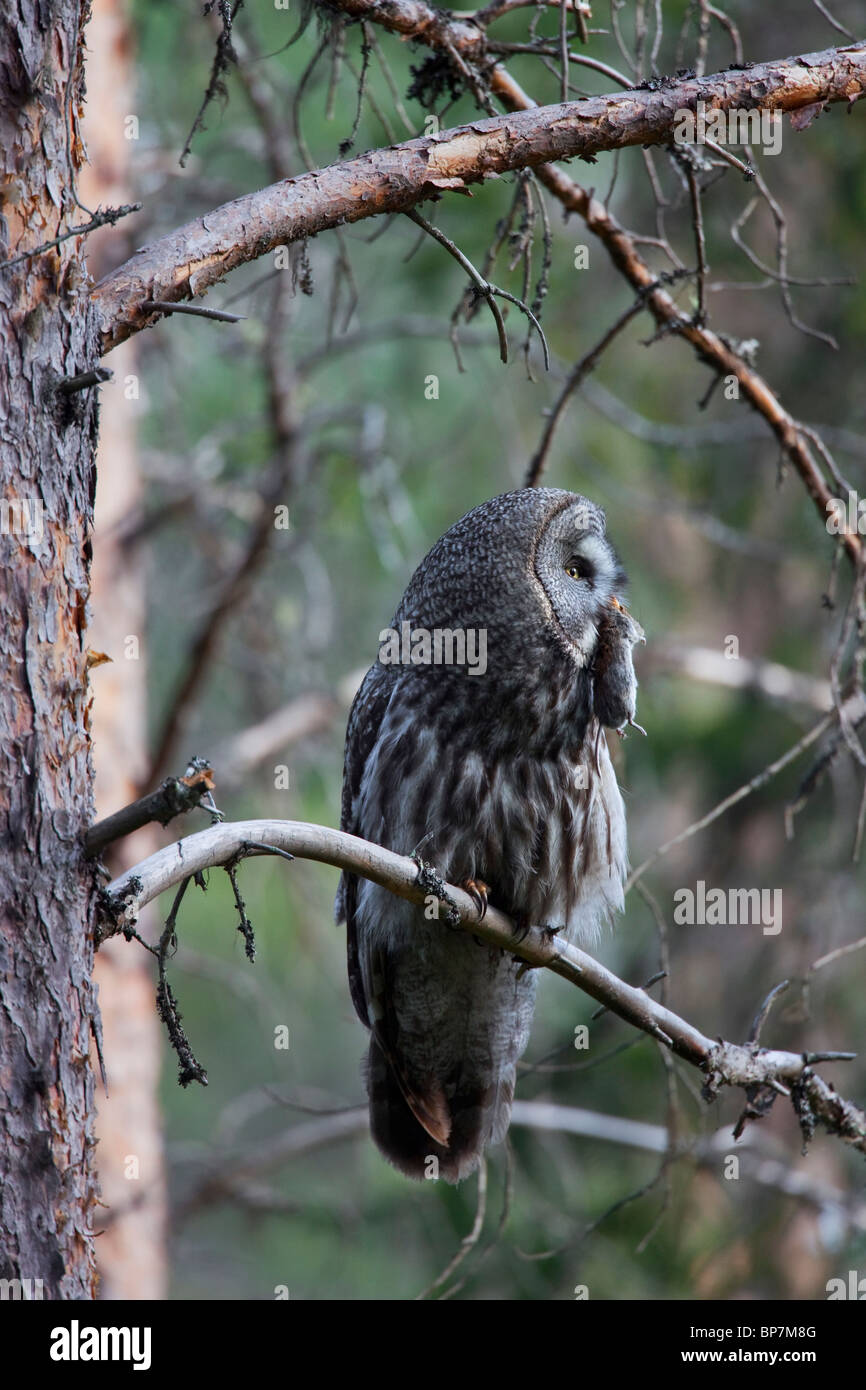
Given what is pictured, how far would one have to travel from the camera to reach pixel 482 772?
3.45 metres

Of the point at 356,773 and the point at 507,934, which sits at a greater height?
the point at 356,773

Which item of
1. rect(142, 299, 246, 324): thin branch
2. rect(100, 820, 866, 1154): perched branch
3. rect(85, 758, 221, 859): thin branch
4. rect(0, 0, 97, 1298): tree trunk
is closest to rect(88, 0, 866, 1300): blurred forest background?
rect(100, 820, 866, 1154): perched branch

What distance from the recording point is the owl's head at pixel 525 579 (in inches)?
135

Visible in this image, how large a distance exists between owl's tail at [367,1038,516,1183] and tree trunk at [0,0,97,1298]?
1664 millimetres

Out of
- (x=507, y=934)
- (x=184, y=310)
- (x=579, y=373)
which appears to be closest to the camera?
(x=184, y=310)

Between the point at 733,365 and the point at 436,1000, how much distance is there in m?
1.90

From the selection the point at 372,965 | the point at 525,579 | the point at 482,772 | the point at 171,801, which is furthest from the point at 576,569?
the point at 171,801

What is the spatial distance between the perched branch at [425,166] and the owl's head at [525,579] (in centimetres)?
106

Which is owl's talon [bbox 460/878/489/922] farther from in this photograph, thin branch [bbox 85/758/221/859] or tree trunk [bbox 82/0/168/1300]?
tree trunk [bbox 82/0/168/1300]

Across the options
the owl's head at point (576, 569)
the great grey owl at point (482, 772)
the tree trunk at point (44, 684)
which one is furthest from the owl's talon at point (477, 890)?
the tree trunk at point (44, 684)

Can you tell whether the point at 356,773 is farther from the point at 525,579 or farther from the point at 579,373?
the point at 579,373

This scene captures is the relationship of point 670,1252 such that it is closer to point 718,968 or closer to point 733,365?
point 718,968

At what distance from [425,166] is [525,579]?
116 centimetres
